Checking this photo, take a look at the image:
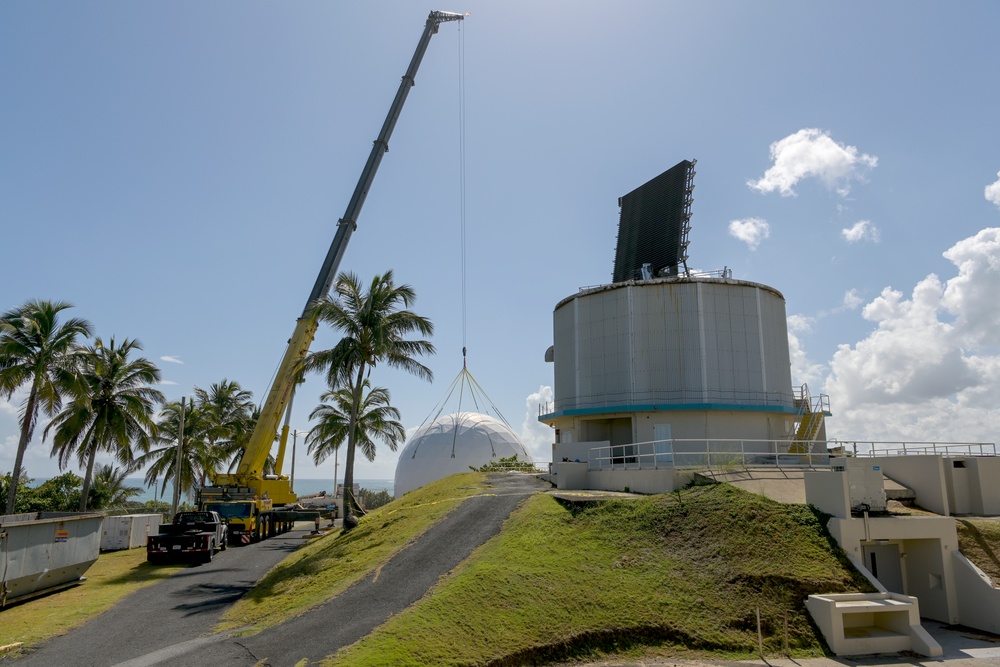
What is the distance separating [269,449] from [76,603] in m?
13.4

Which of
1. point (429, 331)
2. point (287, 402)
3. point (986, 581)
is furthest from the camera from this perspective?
point (287, 402)

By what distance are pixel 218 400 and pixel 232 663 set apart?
3938cm

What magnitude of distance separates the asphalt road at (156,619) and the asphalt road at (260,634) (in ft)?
0.07

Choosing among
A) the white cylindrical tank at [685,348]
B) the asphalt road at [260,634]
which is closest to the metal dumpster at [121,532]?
the asphalt road at [260,634]

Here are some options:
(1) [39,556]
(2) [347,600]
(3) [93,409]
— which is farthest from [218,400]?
(2) [347,600]

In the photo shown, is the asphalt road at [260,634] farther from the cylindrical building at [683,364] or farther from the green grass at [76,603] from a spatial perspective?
the cylindrical building at [683,364]

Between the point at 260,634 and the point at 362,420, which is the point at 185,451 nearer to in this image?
the point at 362,420

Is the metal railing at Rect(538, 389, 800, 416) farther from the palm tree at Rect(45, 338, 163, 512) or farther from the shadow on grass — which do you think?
the palm tree at Rect(45, 338, 163, 512)

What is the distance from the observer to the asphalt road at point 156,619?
12.5 meters

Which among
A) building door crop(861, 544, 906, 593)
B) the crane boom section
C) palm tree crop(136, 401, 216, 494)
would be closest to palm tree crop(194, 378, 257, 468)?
palm tree crop(136, 401, 216, 494)

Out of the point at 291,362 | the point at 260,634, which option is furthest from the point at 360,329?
the point at 260,634

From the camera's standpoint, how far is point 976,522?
56.6 ft

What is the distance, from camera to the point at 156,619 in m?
15.3

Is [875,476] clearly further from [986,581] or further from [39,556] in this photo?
[39,556]
